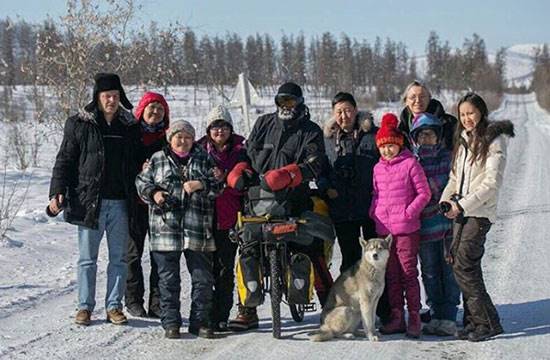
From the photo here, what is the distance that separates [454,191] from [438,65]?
74.5m

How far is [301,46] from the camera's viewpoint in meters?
89.2

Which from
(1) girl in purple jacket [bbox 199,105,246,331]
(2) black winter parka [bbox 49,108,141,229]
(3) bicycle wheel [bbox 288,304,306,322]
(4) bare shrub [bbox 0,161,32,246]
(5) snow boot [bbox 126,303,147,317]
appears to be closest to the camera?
(2) black winter parka [bbox 49,108,141,229]

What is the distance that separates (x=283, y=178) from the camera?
5.65 metres

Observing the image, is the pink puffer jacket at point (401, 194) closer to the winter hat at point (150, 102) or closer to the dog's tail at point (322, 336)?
the dog's tail at point (322, 336)

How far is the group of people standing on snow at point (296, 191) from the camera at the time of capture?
5727mm

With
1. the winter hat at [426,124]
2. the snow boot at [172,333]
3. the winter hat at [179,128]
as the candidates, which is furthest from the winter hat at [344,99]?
the snow boot at [172,333]

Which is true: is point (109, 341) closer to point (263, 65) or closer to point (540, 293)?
point (540, 293)

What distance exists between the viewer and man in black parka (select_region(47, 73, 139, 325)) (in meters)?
6.05

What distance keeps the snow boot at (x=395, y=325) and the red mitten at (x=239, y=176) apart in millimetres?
1686

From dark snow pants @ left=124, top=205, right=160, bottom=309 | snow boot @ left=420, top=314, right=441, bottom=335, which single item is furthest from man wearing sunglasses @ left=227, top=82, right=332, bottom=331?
snow boot @ left=420, top=314, right=441, bottom=335

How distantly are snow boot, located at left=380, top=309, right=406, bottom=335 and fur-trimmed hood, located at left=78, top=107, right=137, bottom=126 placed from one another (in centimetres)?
287

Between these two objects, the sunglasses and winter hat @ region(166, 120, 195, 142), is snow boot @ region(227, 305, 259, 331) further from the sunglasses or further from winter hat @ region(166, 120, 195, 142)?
the sunglasses

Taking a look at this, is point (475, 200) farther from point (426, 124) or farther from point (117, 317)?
point (117, 317)

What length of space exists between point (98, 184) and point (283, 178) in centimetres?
164
